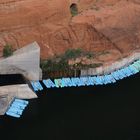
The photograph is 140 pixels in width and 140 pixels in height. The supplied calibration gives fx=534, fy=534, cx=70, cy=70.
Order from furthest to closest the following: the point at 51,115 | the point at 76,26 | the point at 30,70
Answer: the point at 76,26
the point at 30,70
the point at 51,115

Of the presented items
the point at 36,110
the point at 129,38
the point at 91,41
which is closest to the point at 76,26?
the point at 91,41

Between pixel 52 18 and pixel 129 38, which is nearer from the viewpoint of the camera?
pixel 52 18

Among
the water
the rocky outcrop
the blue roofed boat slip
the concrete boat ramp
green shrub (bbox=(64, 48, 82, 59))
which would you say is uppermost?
the rocky outcrop

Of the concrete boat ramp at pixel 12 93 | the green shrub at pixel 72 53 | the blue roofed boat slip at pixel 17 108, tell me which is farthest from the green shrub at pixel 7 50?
the green shrub at pixel 72 53

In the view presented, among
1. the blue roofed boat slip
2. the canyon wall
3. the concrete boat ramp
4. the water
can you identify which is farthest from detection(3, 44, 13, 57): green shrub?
the water

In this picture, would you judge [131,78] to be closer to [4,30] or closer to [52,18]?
[52,18]

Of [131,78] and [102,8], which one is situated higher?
[102,8]

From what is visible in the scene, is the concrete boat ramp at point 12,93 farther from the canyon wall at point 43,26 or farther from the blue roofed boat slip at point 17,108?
the canyon wall at point 43,26

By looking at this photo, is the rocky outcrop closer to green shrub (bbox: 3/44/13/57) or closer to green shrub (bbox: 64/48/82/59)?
green shrub (bbox: 3/44/13/57)
